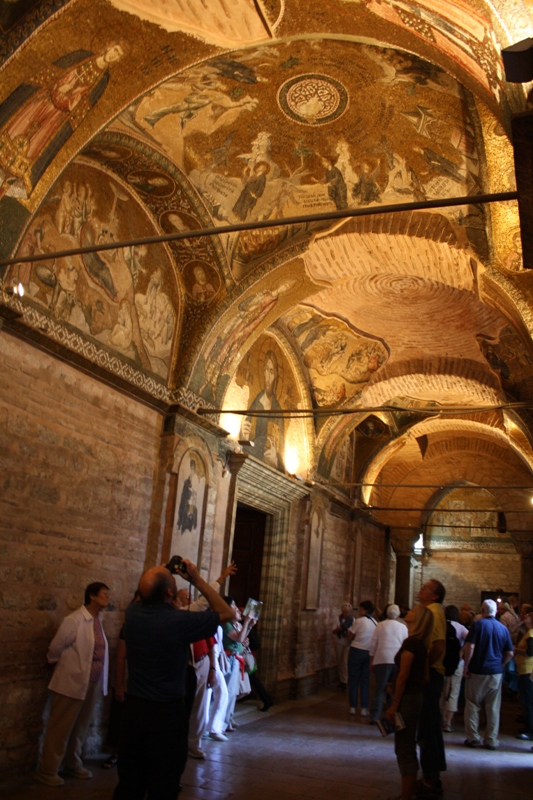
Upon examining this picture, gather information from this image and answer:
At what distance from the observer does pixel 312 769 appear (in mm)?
7121

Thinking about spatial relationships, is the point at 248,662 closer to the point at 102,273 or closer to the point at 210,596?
the point at 102,273

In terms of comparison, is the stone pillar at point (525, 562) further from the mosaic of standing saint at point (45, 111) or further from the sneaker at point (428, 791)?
the mosaic of standing saint at point (45, 111)

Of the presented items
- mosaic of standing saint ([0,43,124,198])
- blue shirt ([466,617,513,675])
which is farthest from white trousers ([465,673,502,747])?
mosaic of standing saint ([0,43,124,198])

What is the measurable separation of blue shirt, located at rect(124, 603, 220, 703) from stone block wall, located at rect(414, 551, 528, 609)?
21.9 meters

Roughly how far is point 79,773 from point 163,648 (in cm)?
356

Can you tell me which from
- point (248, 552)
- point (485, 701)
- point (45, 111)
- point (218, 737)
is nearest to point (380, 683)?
point (485, 701)

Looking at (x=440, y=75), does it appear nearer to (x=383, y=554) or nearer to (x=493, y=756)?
(x=493, y=756)

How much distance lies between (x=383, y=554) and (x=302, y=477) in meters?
8.61

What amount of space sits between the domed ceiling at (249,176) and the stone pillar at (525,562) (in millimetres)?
9963

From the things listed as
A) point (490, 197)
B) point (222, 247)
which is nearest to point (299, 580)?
point (222, 247)

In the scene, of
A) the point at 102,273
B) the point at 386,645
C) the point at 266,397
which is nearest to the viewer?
the point at 102,273

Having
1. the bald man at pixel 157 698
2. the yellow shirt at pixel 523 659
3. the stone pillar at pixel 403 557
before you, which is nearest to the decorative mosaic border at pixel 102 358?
the bald man at pixel 157 698

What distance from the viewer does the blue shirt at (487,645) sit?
8.35 meters

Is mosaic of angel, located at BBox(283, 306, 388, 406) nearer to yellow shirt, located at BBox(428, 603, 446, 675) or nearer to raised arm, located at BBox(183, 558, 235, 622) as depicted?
yellow shirt, located at BBox(428, 603, 446, 675)
